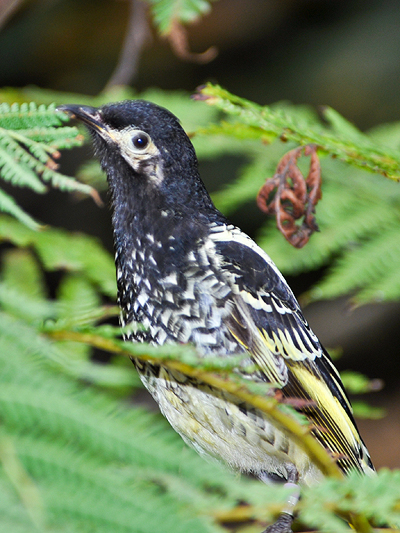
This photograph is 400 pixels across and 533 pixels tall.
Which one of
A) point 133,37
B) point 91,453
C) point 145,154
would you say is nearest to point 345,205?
point 145,154

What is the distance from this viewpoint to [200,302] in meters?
1.95

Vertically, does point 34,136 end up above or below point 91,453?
above

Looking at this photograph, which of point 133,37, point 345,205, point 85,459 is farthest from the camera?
point 133,37

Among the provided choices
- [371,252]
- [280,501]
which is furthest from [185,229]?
[280,501]

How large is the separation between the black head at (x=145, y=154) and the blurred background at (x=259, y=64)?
3.04 metres

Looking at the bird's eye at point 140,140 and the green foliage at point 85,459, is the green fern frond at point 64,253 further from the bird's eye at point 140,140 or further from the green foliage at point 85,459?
the green foliage at point 85,459

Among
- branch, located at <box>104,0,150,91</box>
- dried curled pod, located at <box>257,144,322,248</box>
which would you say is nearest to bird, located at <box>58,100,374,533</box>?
dried curled pod, located at <box>257,144,322,248</box>

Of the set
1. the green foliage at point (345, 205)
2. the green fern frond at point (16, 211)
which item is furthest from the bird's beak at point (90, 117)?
the green fern frond at point (16, 211)

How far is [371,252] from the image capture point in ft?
8.34

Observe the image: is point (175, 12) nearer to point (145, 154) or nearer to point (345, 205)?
point (145, 154)

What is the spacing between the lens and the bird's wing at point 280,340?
2.01 meters

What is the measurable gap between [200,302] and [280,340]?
345 mm

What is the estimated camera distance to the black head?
81.0 inches

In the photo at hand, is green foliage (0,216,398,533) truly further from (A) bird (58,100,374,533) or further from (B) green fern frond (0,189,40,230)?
(A) bird (58,100,374,533)
